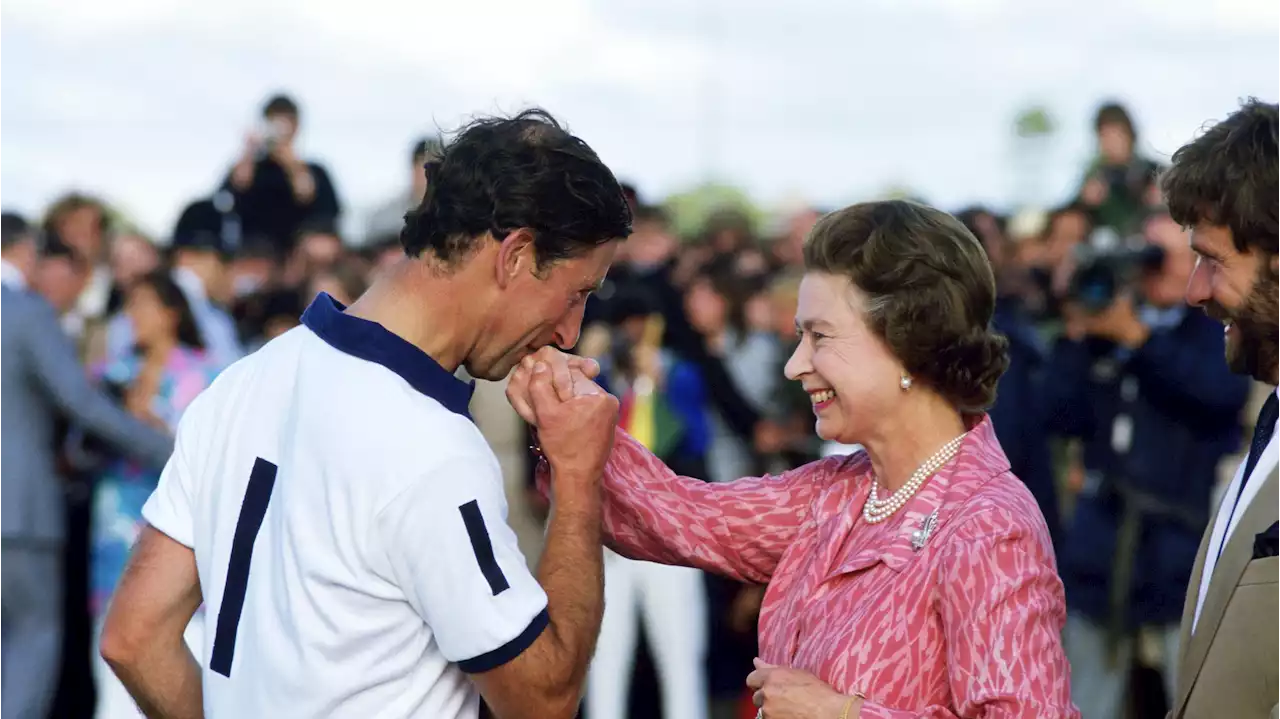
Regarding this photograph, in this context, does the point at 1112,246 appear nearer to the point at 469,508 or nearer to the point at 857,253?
the point at 857,253

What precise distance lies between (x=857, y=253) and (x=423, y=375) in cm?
80

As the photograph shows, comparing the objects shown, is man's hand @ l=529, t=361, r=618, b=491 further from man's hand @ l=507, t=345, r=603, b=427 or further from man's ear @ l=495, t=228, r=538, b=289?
man's ear @ l=495, t=228, r=538, b=289

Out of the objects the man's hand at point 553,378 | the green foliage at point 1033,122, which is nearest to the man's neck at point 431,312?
the man's hand at point 553,378

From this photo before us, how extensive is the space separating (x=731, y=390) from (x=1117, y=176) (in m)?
2.89

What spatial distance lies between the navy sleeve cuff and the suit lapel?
113 centimetres

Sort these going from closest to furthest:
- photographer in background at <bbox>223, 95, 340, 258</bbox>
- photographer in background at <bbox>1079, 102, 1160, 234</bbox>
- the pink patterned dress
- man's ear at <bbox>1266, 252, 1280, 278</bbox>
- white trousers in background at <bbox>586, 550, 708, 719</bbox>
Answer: the pink patterned dress
man's ear at <bbox>1266, 252, 1280, 278</bbox>
white trousers in background at <bbox>586, 550, 708, 719</bbox>
photographer in background at <bbox>1079, 102, 1160, 234</bbox>
photographer in background at <bbox>223, 95, 340, 258</bbox>

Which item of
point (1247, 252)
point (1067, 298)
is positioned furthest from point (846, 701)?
point (1067, 298)

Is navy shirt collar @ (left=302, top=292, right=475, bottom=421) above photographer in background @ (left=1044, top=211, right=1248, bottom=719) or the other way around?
above

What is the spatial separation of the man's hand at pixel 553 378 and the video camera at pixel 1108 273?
398 cm

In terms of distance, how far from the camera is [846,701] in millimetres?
2658

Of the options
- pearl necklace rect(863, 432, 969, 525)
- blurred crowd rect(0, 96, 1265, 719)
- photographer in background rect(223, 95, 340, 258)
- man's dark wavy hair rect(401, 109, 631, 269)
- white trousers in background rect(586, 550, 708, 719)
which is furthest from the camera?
photographer in background rect(223, 95, 340, 258)

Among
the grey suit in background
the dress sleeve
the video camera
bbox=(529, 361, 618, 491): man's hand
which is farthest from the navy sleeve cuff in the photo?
the video camera

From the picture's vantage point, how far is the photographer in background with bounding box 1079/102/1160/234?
348 inches

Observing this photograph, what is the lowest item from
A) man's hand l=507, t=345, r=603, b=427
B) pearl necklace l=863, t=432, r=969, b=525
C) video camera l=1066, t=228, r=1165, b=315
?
video camera l=1066, t=228, r=1165, b=315
